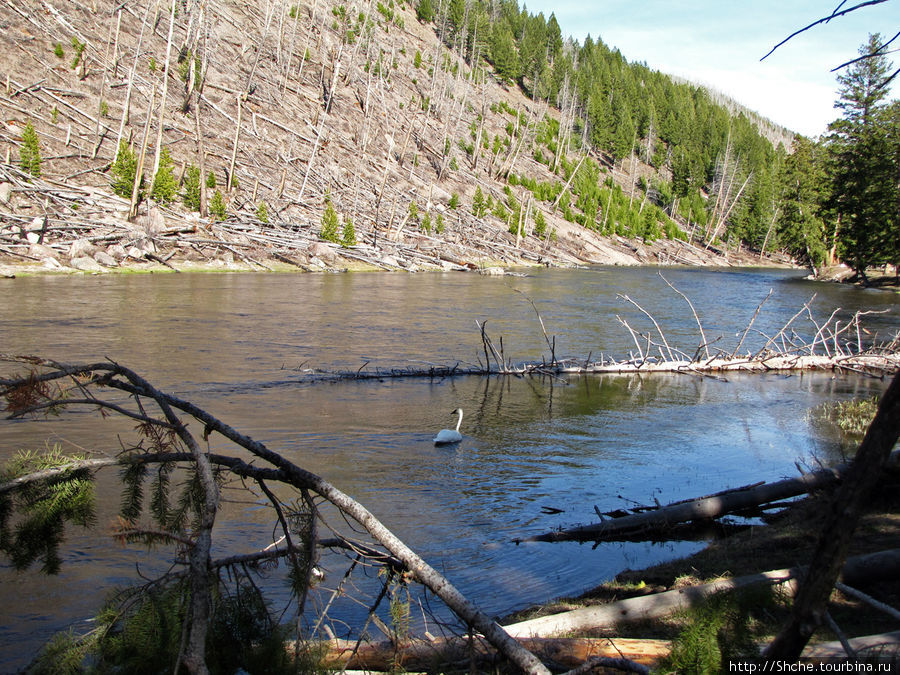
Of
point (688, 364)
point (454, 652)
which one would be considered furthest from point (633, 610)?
point (688, 364)

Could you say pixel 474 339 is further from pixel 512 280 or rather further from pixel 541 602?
pixel 512 280

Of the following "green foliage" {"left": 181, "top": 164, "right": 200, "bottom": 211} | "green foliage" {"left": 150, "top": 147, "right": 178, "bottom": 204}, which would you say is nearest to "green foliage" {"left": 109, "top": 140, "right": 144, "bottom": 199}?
"green foliage" {"left": 150, "top": 147, "right": 178, "bottom": 204}

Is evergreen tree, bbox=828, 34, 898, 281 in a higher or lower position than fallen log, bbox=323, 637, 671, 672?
higher

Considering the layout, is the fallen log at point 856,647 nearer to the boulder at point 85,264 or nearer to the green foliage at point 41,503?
the green foliage at point 41,503

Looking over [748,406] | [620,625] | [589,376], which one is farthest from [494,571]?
[589,376]

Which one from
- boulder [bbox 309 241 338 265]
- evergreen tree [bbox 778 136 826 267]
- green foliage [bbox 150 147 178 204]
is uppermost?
evergreen tree [bbox 778 136 826 267]

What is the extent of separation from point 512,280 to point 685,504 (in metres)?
40.1

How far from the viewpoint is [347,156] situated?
214 feet

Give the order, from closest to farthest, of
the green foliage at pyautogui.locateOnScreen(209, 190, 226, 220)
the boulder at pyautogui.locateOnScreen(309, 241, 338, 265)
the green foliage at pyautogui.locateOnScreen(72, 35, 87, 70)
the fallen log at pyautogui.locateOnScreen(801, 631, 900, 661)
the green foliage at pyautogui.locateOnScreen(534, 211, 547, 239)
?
the fallen log at pyautogui.locateOnScreen(801, 631, 900, 661) < the green foliage at pyautogui.locateOnScreen(209, 190, 226, 220) < the boulder at pyautogui.locateOnScreen(309, 241, 338, 265) < the green foliage at pyautogui.locateOnScreen(72, 35, 87, 70) < the green foliage at pyautogui.locateOnScreen(534, 211, 547, 239)

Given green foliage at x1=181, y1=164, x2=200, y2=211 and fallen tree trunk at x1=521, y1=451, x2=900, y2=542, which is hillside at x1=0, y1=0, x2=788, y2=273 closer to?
green foliage at x1=181, y1=164, x2=200, y2=211

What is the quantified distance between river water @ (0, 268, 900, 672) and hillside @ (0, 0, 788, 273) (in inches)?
512

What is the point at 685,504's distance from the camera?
764cm

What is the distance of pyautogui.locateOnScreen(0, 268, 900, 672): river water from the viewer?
A: 266 inches

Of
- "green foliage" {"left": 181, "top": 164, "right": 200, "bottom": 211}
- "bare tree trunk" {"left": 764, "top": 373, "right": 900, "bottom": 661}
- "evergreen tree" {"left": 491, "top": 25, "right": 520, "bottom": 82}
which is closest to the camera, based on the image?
"bare tree trunk" {"left": 764, "top": 373, "right": 900, "bottom": 661}
